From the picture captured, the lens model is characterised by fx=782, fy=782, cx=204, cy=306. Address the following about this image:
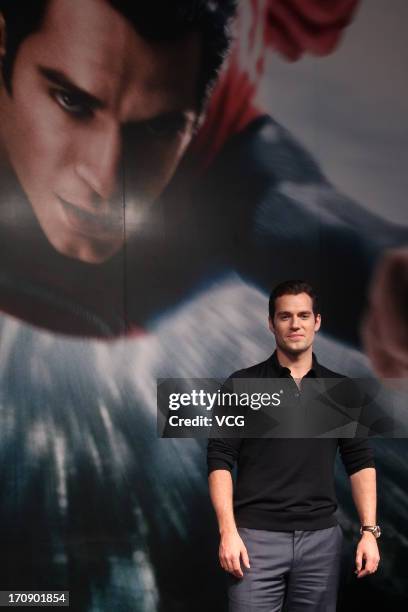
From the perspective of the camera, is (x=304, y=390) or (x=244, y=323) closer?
(x=304, y=390)

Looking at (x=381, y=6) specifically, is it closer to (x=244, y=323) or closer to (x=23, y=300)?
(x=244, y=323)

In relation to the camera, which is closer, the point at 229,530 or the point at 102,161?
the point at 229,530

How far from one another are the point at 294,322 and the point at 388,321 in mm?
994

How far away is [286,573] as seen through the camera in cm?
210

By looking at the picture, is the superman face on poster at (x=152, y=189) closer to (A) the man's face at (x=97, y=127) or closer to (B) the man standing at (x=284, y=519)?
(A) the man's face at (x=97, y=127)

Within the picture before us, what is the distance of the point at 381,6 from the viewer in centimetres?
314

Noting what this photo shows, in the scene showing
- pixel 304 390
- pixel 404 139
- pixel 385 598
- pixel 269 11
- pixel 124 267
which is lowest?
pixel 385 598

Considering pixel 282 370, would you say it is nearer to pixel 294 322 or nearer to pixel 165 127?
pixel 294 322

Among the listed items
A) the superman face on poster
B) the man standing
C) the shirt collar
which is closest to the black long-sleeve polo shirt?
the man standing

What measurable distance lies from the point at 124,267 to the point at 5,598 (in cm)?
136

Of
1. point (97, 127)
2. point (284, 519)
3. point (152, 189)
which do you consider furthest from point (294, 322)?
point (97, 127)

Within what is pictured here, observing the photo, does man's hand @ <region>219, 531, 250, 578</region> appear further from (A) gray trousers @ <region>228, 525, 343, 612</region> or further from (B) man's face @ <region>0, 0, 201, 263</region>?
(B) man's face @ <region>0, 0, 201, 263</region>

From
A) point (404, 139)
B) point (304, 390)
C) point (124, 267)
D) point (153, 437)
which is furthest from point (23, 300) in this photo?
point (404, 139)

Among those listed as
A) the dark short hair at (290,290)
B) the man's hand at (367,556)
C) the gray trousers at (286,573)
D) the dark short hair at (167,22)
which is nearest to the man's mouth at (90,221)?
the dark short hair at (167,22)
